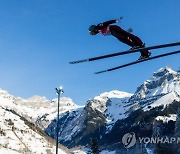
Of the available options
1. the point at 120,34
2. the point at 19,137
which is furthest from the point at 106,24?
the point at 19,137

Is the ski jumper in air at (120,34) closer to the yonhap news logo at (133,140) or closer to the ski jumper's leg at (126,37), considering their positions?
the ski jumper's leg at (126,37)

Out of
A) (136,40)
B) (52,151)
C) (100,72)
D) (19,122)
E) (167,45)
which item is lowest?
(167,45)

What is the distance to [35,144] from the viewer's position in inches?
6373

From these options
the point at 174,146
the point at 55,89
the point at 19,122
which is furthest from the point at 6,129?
the point at 55,89

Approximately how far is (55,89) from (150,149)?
155525mm

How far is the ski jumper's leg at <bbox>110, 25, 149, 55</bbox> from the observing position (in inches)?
436

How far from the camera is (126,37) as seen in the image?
1110 cm

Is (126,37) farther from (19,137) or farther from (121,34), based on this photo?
(19,137)

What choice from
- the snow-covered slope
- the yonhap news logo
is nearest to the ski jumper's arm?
the yonhap news logo

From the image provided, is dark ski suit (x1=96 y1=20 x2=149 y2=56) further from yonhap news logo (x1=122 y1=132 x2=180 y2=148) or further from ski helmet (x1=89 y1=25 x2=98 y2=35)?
yonhap news logo (x1=122 y1=132 x2=180 y2=148)

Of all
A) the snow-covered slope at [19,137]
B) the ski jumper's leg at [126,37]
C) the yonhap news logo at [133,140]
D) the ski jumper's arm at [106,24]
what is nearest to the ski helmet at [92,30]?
the ski jumper's arm at [106,24]

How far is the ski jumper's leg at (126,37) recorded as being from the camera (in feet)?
36.4

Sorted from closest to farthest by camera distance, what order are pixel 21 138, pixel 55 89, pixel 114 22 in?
pixel 114 22
pixel 55 89
pixel 21 138

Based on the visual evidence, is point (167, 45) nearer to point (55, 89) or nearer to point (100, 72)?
point (100, 72)
